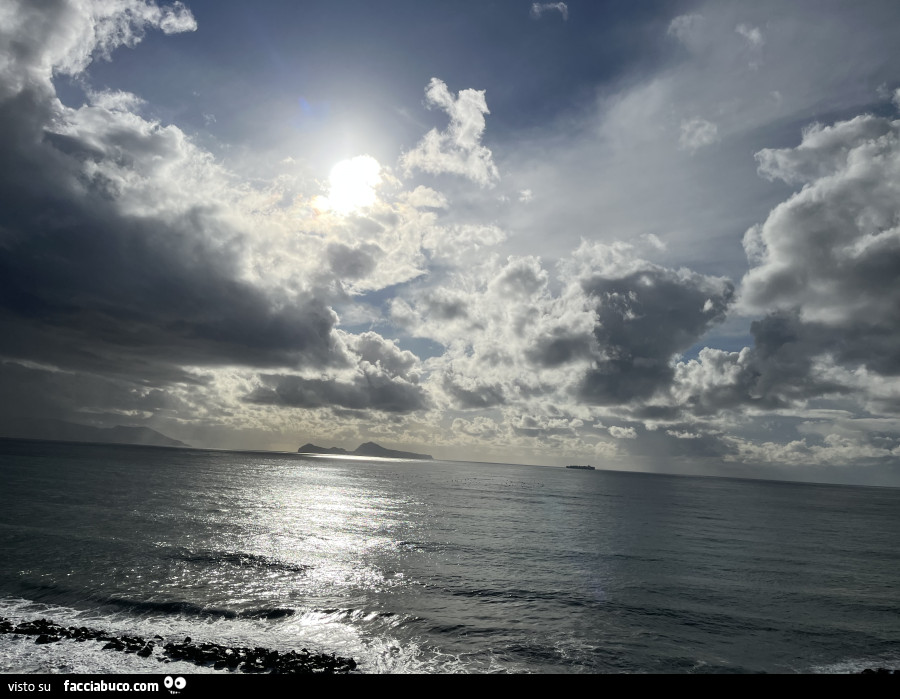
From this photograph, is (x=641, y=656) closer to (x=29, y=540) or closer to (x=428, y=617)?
(x=428, y=617)

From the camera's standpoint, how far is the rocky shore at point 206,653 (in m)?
24.5

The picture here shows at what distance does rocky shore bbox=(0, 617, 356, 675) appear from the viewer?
24.5 m

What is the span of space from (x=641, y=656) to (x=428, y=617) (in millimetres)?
13297
